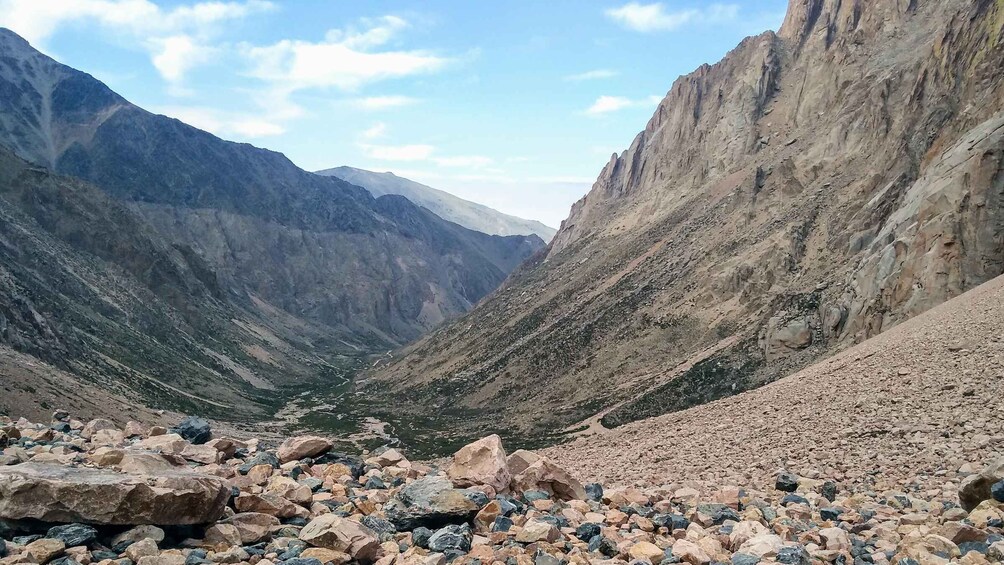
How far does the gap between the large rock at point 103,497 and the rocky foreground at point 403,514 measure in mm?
15

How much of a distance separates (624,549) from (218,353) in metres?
94.1

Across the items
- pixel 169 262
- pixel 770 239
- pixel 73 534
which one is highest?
pixel 770 239

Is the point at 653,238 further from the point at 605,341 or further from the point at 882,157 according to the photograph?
the point at 882,157

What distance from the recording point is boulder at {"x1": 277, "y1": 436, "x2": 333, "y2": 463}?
485 inches

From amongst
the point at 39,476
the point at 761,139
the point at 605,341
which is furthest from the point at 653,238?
the point at 39,476

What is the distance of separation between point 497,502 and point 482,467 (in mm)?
1491

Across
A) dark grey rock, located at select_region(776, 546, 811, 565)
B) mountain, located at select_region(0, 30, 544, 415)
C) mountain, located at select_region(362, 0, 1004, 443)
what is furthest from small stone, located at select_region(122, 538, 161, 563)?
mountain, located at select_region(0, 30, 544, 415)

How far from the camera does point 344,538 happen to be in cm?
848

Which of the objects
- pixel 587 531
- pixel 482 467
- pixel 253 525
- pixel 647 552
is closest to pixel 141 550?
pixel 253 525

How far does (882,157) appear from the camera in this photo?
→ 5112cm

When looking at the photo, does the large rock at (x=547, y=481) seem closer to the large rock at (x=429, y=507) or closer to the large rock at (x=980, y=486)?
the large rock at (x=429, y=507)

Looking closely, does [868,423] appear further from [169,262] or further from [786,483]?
[169,262]

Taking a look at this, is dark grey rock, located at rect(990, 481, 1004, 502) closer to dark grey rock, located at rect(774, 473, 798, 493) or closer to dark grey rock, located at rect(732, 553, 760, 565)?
dark grey rock, located at rect(774, 473, 798, 493)

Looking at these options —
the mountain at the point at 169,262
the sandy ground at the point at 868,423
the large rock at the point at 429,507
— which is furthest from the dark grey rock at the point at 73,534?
the mountain at the point at 169,262
